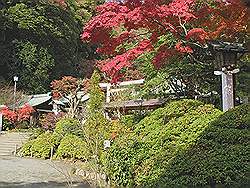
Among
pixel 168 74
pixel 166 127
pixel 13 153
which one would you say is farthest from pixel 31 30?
pixel 166 127

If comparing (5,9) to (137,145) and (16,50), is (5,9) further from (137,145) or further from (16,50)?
(137,145)

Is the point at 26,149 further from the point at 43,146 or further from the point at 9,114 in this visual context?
the point at 9,114

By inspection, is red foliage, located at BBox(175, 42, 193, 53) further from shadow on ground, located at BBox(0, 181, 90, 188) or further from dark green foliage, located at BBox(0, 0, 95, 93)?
dark green foliage, located at BBox(0, 0, 95, 93)

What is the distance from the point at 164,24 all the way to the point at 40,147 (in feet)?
33.5

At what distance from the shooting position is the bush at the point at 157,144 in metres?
6.75

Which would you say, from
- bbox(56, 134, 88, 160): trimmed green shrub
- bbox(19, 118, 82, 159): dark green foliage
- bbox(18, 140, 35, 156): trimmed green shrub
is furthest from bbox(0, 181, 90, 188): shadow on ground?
bbox(18, 140, 35, 156): trimmed green shrub

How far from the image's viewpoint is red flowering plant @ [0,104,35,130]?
23.6 metres

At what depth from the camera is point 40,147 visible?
16516 mm

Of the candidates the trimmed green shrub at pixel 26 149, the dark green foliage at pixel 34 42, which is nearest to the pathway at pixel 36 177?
the trimmed green shrub at pixel 26 149

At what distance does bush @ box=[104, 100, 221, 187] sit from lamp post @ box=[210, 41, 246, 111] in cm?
34

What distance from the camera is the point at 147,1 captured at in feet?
26.3

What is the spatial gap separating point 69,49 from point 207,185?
27.1 meters

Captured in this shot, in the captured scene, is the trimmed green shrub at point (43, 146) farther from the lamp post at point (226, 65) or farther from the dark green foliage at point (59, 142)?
the lamp post at point (226, 65)

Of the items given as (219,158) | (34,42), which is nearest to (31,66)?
(34,42)
